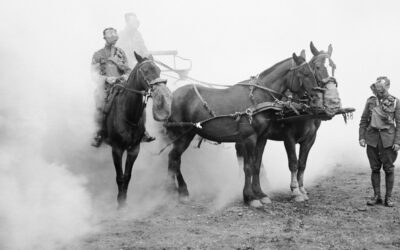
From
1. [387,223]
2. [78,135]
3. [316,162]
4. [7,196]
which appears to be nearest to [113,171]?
[78,135]

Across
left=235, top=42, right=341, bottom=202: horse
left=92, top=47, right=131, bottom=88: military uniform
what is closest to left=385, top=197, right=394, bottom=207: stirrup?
left=235, top=42, right=341, bottom=202: horse

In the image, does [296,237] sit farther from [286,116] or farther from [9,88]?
[9,88]

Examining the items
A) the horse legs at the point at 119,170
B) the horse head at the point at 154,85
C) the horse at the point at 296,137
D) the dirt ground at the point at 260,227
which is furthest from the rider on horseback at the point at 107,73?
the horse at the point at 296,137

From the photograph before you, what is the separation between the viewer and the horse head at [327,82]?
8.16m

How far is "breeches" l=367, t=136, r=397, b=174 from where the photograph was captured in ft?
27.9

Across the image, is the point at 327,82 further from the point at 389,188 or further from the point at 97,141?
the point at 97,141

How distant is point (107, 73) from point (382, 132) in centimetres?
495

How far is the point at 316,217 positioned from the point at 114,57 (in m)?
4.51

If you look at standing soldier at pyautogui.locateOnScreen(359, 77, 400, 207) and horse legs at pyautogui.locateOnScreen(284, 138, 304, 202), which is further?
horse legs at pyautogui.locateOnScreen(284, 138, 304, 202)

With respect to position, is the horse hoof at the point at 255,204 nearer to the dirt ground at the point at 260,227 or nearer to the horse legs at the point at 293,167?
the dirt ground at the point at 260,227

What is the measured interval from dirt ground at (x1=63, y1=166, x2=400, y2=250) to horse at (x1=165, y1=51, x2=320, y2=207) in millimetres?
621

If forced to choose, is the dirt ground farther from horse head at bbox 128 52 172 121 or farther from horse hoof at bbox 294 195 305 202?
horse head at bbox 128 52 172 121

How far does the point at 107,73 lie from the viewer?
8.88m

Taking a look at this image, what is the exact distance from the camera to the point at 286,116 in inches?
351
